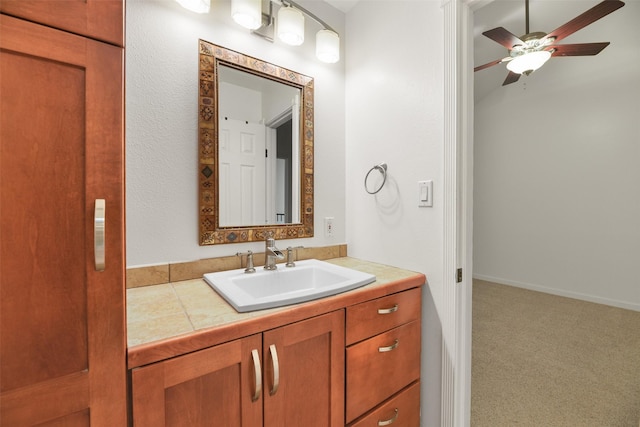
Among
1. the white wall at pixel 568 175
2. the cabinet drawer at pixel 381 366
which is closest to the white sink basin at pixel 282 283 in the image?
the cabinet drawer at pixel 381 366

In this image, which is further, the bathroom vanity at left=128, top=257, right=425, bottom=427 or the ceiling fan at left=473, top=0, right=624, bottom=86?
the ceiling fan at left=473, top=0, right=624, bottom=86

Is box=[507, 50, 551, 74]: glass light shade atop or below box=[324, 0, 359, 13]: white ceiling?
below

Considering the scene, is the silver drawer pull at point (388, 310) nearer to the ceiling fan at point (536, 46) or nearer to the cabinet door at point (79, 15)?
the cabinet door at point (79, 15)

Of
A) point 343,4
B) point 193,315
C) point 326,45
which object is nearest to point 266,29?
point 326,45

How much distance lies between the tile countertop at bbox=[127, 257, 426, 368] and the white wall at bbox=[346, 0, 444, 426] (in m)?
0.26

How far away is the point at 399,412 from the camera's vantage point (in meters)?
1.18

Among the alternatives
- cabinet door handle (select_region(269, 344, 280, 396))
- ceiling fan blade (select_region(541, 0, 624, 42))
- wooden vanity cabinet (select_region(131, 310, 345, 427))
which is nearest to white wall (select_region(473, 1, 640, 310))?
ceiling fan blade (select_region(541, 0, 624, 42))

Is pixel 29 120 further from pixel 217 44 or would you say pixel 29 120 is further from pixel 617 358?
pixel 617 358

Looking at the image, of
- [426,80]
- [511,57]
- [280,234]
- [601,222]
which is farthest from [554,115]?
[280,234]

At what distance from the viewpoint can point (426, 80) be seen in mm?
1271

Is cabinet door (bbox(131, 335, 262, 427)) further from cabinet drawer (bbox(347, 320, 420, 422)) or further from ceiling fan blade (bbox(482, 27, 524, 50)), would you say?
ceiling fan blade (bbox(482, 27, 524, 50))

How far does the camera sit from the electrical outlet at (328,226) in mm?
1681

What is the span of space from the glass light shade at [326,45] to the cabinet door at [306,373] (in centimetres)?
137

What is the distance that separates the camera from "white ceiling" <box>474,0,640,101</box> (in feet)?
7.95
